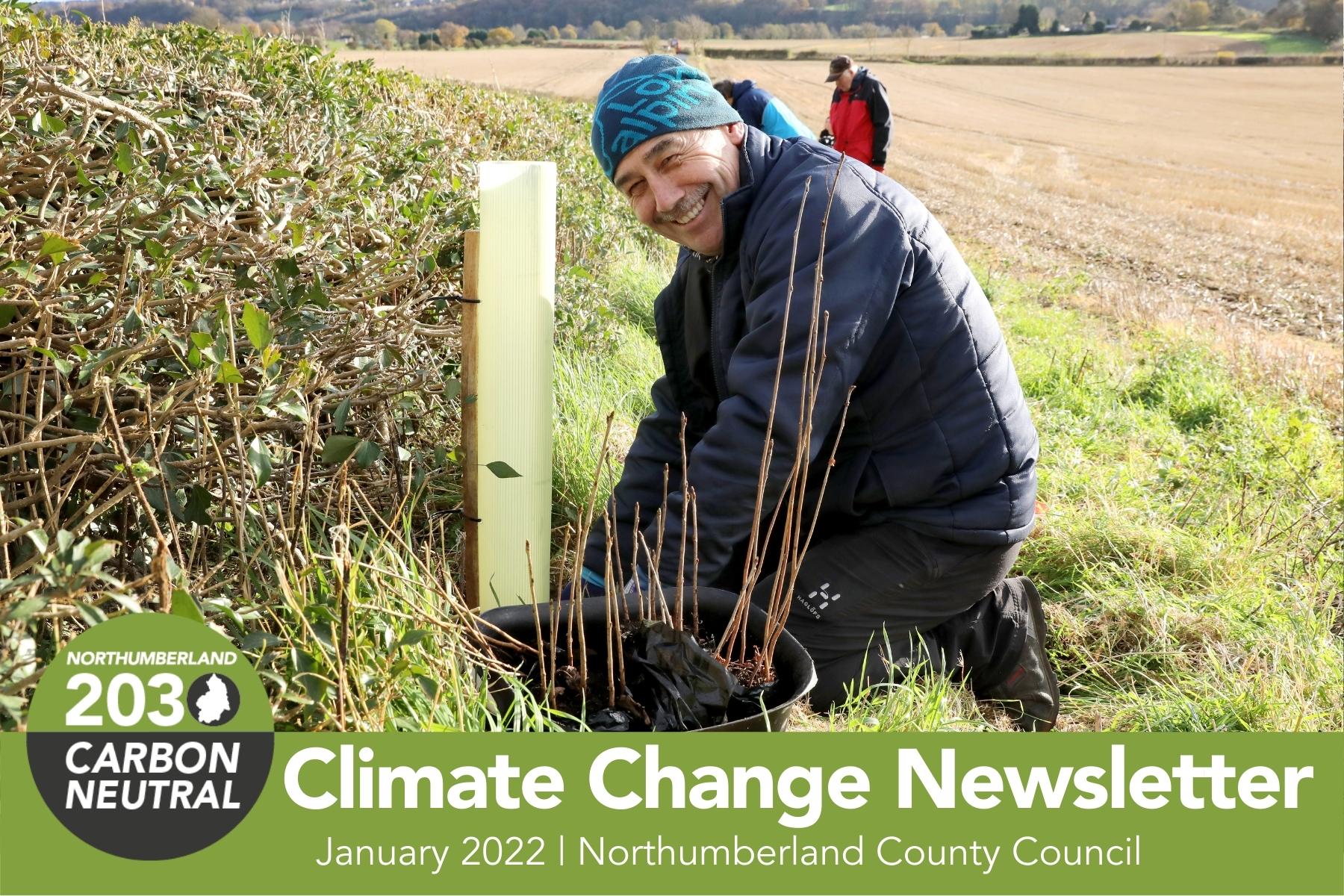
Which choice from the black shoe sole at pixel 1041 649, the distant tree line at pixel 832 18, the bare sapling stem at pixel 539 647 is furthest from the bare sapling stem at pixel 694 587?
the distant tree line at pixel 832 18

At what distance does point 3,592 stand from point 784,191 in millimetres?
1624

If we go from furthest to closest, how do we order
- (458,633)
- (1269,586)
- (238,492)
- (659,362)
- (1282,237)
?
(1282,237) < (659,362) < (1269,586) < (238,492) < (458,633)

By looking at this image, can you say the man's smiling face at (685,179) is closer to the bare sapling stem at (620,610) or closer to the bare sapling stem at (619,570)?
the bare sapling stem at (619,570)

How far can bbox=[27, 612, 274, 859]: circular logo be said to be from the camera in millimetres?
1368

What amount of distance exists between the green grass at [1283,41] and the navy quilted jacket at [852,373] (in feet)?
202

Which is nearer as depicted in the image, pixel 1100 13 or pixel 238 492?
pixel 238 492

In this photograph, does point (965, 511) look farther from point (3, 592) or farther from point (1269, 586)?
point (3, 592)

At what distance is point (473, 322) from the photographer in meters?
2.33

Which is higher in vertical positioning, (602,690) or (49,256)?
(49,256)

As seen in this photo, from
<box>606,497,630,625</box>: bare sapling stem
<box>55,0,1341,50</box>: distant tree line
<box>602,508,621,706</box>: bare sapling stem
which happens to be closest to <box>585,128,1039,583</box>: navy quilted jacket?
<box>606,497,630,625</box>: bare sapling stem

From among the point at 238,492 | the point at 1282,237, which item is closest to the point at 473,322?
the point at 238,492

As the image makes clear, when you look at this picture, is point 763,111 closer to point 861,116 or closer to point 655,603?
point 655,603

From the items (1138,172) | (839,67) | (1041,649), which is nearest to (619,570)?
(1041,649)

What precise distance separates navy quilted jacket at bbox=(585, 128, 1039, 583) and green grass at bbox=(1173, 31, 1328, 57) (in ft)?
202
